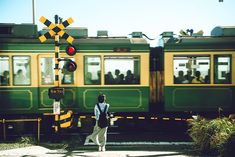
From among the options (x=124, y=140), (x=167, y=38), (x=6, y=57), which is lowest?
(x=124, y=140)

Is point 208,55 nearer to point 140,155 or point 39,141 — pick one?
point 140,155

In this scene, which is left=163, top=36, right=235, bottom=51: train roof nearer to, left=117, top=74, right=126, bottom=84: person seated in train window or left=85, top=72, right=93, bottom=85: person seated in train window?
left=117, top=74, right=126, bottom=84: person seated in train window

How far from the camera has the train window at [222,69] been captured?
1273 centimetres

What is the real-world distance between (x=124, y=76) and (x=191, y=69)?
2643 millimetres

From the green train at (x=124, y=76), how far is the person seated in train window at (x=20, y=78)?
0.02 meters

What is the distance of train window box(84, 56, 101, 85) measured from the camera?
1273 cm

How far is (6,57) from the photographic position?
12.6 metres

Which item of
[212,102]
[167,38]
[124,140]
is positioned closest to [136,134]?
[124,140]

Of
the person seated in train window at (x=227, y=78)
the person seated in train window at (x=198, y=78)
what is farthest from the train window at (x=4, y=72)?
the person seated in train window at (x=227, y=78)

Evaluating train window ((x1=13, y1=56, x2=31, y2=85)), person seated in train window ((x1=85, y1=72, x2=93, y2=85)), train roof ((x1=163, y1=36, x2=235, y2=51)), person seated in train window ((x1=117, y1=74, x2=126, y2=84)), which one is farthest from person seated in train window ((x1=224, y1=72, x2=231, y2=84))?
train window ((x1=13, y1=56, x2=31, y2=85))

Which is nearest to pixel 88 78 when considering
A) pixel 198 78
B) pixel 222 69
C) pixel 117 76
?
pixel 117 76

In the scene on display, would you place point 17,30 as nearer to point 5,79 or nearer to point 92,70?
point 5,79

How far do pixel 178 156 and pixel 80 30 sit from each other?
6.77 m

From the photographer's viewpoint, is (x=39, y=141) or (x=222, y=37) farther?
A: (x=222, y=37)
